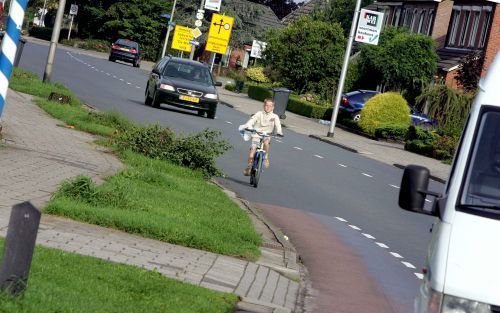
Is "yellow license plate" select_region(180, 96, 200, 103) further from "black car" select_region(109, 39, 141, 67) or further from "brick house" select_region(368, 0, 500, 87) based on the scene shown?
"black car" select_region(109, 39, 141, 67)

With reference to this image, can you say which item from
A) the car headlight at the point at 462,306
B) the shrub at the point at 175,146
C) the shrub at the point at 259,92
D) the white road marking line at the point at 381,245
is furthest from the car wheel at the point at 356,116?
the car headlight at the point at 462,306

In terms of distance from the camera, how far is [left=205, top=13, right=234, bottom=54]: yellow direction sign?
232 feet

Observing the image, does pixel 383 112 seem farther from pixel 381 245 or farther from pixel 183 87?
pixel 381 245

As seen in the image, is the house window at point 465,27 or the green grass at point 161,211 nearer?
the green grass at point 161,211

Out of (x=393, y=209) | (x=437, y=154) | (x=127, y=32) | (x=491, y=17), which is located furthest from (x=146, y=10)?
(x=393, y=209)

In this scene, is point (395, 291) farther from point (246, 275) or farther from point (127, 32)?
point (127, 32)

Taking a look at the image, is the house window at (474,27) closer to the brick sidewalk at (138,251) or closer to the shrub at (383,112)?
the shrub at (383,112)

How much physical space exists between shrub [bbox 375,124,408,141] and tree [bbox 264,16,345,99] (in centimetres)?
1714

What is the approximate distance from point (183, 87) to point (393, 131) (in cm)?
1168

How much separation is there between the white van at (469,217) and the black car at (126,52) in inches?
3045

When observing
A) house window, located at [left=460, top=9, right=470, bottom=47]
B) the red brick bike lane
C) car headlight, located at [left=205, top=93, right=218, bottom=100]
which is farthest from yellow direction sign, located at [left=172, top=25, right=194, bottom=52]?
the red brick bike lane

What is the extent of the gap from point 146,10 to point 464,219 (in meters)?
101

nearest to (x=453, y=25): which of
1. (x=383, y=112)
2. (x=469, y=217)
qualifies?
(x=383, y=112)

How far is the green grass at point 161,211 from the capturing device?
12562mm
